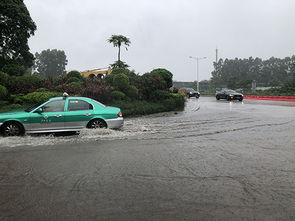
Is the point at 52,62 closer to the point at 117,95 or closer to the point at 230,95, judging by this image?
the point at 230,95

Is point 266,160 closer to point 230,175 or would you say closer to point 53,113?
point 230,175

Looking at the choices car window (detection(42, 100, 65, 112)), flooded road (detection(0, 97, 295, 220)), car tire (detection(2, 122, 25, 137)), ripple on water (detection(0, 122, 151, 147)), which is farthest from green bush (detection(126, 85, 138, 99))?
car tire (detection(2, 122, 25, 137))

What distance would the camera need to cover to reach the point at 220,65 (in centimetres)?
9769

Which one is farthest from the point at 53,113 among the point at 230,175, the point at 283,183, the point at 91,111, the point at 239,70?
the point at 239,70

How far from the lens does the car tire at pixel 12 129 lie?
324 inches

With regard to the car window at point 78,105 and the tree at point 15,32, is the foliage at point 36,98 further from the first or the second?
the tree at point 15,32

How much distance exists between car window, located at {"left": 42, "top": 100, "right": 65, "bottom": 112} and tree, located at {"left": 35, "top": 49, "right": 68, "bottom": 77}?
290 ft

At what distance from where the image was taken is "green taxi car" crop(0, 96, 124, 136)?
834cm

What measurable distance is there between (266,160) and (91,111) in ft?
18.2

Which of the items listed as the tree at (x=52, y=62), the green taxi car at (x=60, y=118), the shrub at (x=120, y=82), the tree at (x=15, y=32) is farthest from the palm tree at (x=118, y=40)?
the tree at (x=52, y=62)

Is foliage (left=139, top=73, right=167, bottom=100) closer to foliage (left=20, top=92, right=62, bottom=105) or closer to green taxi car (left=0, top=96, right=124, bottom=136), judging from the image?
foliage (left=20, top=92, right=62, bottom=105)

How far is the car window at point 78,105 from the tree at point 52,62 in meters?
88.4

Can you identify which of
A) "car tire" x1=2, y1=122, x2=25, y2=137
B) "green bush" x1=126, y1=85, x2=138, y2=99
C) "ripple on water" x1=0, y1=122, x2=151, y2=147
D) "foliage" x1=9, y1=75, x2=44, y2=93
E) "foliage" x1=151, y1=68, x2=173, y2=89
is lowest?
"ripple on water" x1=0, y1=122, x2=151, y2=147

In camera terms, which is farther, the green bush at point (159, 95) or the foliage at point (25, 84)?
the green bush at point (159, 95)
